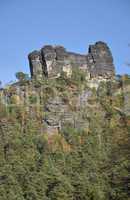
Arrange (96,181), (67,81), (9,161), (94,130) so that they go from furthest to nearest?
(67,81)
(94,130)
(9,161)
(96,181)

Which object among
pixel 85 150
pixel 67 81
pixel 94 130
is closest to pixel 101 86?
pixel 67 81

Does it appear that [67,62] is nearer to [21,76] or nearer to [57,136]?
[21,76]

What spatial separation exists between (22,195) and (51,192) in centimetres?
273

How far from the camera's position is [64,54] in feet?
286

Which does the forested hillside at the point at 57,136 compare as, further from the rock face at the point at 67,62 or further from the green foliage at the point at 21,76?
the rock face at the point at 67,62

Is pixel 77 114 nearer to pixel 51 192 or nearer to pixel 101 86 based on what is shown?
pixel 101 86

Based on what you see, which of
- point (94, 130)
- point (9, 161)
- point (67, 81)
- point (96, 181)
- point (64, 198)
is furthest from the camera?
point (67, 81)

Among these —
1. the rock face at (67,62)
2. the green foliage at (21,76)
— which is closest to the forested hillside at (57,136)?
the green foliage at (21,76)

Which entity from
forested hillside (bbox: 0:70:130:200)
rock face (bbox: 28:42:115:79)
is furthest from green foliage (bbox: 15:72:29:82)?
rock face (bbox: 28:42:115:79)

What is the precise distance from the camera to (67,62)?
87062mm

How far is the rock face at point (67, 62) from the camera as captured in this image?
86.2 meters

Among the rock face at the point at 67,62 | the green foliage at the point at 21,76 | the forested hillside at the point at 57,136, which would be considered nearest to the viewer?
the forested hillside at the point at 57,136

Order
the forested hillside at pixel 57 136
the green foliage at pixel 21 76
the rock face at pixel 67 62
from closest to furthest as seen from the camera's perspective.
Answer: the forested hillside at pixel 57 136 < the rock face at pixel 67 62 < the green foliage at pixel 21 76

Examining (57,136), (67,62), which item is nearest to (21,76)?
(67,62)
